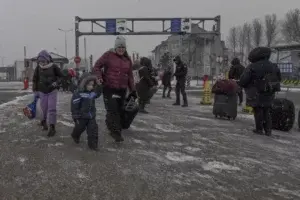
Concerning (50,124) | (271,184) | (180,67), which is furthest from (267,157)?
(180,67)

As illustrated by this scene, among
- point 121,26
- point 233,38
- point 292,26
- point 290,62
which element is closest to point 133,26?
point 121,26

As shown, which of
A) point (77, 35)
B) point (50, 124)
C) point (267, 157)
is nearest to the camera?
point (267, 157)

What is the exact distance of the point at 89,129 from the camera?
7.01 meters

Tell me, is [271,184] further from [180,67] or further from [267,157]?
[180,67]

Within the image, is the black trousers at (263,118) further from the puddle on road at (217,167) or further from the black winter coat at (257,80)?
the puddle on road at (217,167)

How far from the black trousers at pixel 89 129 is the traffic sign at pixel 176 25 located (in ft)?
93.5

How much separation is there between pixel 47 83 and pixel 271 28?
9224cm

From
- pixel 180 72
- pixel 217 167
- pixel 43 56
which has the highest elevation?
pixel 43 56

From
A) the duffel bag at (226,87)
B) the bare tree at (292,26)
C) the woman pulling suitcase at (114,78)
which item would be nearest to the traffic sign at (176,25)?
the duffel bag at (226,87)

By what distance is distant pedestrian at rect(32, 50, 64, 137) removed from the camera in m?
8.12

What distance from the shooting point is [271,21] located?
96.5m

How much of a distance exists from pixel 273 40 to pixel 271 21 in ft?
18.7

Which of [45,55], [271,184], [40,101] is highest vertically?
[45,55]

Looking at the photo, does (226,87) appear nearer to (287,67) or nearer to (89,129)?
(89,129)
